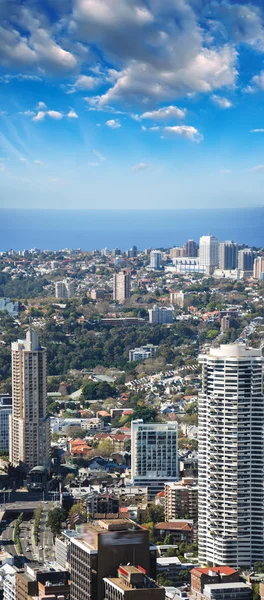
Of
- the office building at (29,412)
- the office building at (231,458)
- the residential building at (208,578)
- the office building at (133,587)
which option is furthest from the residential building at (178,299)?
the office building at (133,587)

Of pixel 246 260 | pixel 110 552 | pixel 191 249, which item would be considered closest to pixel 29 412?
pixel 110 552

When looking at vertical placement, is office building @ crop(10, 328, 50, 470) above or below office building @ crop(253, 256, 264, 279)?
below

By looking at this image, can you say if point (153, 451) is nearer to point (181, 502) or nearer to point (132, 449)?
point (132, 449)

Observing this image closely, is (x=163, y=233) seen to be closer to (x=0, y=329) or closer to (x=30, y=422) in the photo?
(x=0, y=329)

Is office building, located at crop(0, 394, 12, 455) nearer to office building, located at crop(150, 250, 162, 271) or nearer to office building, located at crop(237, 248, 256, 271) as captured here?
office building, located at crop(237, 248, 256, 271)

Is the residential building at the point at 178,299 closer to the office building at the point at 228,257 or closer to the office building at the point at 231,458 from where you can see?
the office building at the point at 228,257

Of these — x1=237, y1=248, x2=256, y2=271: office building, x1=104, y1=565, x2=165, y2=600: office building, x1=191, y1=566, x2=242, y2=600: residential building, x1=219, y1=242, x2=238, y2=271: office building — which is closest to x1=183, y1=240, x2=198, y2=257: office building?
x1=219, y1=242, x2=238, y2=271: office building
